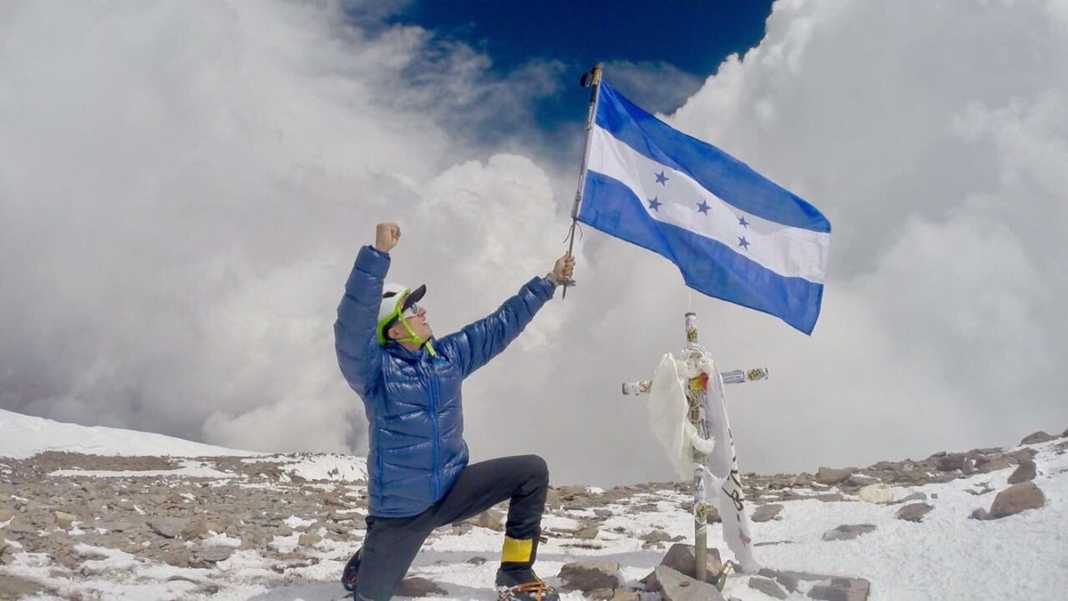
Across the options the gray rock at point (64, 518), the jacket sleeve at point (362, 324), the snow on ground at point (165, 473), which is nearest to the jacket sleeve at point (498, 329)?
the jacket sleeve at point (362, 324)

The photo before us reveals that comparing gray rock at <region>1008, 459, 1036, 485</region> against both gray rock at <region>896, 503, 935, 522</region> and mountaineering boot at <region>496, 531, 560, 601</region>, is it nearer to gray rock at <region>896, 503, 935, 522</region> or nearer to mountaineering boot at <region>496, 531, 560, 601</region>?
gray rock at <region>896, 503, 935, 522</region>


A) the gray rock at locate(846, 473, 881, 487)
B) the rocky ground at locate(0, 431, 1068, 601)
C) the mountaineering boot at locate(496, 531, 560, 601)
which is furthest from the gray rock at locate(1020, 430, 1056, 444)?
the mountaineering boot at locate(496, 531, 560, 601)

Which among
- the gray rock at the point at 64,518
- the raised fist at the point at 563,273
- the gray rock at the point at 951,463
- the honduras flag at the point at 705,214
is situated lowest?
the gray rock at the point at 64,518

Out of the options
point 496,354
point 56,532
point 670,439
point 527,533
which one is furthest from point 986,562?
point 56,532

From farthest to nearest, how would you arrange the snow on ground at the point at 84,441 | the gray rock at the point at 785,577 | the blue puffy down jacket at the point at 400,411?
the snow on ground at the point at 84,441, the gray rock at the point at 785,577, the blue puffy down jacket at the point at 400,411

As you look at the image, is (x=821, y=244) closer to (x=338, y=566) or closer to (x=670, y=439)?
(x=670, y=439)

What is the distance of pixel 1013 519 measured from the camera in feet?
21.5

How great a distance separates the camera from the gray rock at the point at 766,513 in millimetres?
8758

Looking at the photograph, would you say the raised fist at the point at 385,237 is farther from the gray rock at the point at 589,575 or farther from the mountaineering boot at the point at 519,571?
the gray rock at the point at 589,575

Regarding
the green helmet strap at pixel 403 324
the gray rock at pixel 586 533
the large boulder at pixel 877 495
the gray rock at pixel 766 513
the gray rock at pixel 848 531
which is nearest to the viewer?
the green helmet strap at pixel 403 324

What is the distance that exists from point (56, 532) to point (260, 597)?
3113mm

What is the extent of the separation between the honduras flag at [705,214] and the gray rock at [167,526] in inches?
212

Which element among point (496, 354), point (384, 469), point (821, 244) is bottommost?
point (384, 469)

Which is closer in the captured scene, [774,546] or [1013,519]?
[1013,519]
